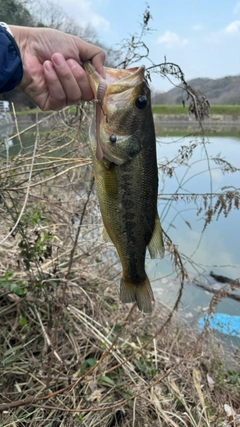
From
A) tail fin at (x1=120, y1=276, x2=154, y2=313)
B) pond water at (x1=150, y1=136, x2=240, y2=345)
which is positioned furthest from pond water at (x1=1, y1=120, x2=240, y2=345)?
tail fin at (x1=120, y1=276, x2=154, y2=313)

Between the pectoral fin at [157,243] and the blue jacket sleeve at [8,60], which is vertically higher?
the blue jacket sleeve at [8,60]

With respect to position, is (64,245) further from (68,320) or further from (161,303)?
(161,303)

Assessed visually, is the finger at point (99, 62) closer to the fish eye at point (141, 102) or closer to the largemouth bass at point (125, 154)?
the largemouth bass at point (125, 154)

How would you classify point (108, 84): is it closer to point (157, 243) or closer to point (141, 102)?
point (141, 102)

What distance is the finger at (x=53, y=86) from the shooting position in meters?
1.60

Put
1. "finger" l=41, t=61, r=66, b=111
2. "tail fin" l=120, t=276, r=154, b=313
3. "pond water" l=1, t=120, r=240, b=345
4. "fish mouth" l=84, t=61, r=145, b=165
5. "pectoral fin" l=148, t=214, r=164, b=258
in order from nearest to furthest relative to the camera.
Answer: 1. "fish mouth" l=84, t=61, r=145, b=165
2. "finger" l=41, t=61, r=66, b=111
3. "pectoral fin" l=148, t=214, r=164, b=258
4. "tail fin" l=120, t=276, r=154, b=313
5. "pond water" l=1, t=120, r=240, b=345

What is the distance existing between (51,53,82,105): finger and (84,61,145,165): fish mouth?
70 millimetres

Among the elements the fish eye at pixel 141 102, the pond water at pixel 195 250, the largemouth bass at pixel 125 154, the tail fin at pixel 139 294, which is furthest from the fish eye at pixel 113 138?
the pond water at pixel 195 250

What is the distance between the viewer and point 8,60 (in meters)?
1.60

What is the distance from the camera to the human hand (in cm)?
159

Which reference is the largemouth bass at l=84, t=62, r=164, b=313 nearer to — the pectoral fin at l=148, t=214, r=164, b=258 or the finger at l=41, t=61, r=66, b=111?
the pectoral fin at l=148, t=214, r=164, b=258

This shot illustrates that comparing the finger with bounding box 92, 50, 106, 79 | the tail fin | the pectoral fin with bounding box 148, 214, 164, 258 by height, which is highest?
the finger with bounding box 92, 50, 106, 79

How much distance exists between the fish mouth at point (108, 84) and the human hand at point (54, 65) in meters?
0.04

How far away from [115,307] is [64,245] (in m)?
0.82
